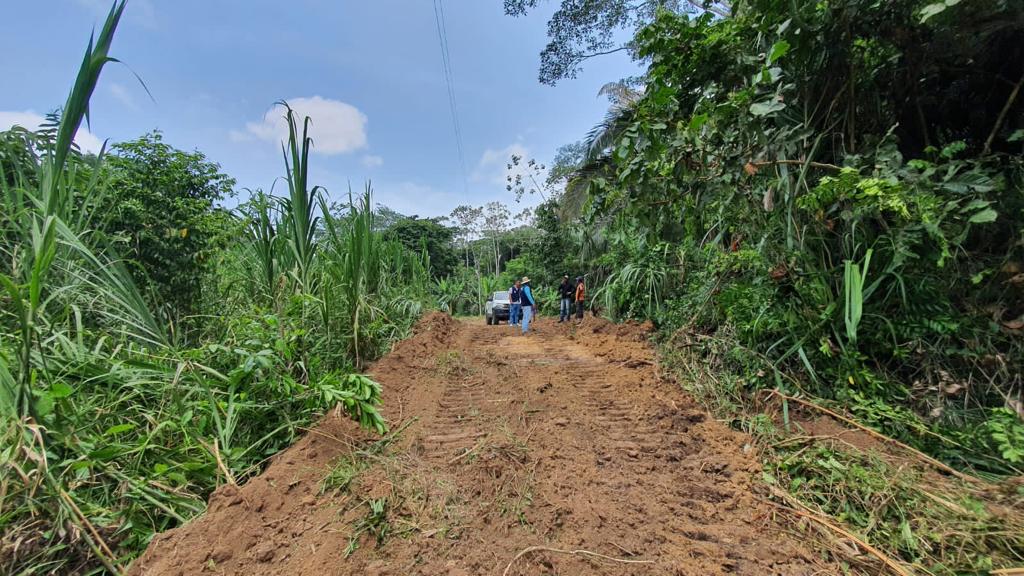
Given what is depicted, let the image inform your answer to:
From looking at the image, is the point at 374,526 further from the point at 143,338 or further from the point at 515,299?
the point at 515,299

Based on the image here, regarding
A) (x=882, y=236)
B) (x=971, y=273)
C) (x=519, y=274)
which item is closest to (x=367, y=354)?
(x=882, y=236)

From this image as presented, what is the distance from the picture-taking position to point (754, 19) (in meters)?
2.87

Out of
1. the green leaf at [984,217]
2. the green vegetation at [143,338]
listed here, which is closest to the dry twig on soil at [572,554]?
the green vegetation at [143,338]

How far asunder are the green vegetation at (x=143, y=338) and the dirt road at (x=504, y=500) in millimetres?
250

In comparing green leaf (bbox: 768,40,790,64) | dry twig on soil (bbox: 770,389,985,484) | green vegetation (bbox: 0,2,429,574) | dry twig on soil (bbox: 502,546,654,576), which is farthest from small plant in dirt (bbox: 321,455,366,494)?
green leaf (bbox: 768,40,790,64)

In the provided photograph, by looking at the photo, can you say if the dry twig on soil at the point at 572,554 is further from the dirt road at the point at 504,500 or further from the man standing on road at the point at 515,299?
the man standing on road at the point at 515,299

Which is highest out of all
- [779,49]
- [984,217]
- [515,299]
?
[779,49]

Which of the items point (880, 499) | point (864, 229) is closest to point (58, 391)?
point (880, 499)

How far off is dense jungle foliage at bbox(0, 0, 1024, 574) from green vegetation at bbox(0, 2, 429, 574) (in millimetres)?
15

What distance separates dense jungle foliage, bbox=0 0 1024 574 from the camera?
1574 millimetres

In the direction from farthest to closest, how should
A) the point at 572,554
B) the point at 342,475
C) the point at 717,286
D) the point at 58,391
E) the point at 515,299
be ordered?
the point at 515,299
the point at 717,286
the point at 342,475
the point at 572,554
the point at 58,391

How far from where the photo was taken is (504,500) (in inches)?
78.9

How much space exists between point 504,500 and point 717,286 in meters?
3.18

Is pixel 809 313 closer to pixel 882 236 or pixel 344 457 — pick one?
pixel 882 236
